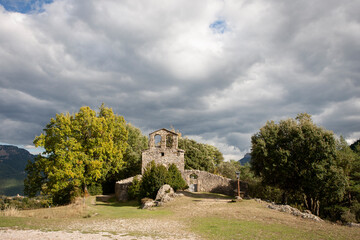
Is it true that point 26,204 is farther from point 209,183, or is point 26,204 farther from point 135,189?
point 209,183

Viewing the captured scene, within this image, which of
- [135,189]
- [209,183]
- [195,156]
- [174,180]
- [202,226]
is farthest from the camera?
[195,156]

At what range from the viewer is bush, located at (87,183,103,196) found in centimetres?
3312

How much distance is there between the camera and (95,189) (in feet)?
110

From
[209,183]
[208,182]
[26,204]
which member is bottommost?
[26,204]

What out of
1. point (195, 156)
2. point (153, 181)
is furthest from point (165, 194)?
point (195, 156)

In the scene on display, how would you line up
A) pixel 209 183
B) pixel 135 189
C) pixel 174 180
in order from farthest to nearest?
1. pixel 209 183
2. pixel 174 180
3. pixel 135 189

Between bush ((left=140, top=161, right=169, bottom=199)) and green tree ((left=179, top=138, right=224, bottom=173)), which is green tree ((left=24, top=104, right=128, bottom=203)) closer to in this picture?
bush ((left=140, top=161, right=169, bottom=199))

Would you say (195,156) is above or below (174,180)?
above

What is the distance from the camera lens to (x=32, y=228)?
11.0 meters

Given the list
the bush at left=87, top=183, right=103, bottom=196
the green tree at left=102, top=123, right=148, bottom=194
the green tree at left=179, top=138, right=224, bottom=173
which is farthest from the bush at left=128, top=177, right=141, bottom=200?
the green tree at left=179, top=138, right=224, bottom=173

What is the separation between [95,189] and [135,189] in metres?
9.45

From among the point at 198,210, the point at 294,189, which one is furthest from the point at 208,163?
the point at 198,210

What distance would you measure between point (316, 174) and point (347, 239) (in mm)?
12350

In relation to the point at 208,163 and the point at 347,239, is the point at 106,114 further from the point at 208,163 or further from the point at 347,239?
the point at 347,239
